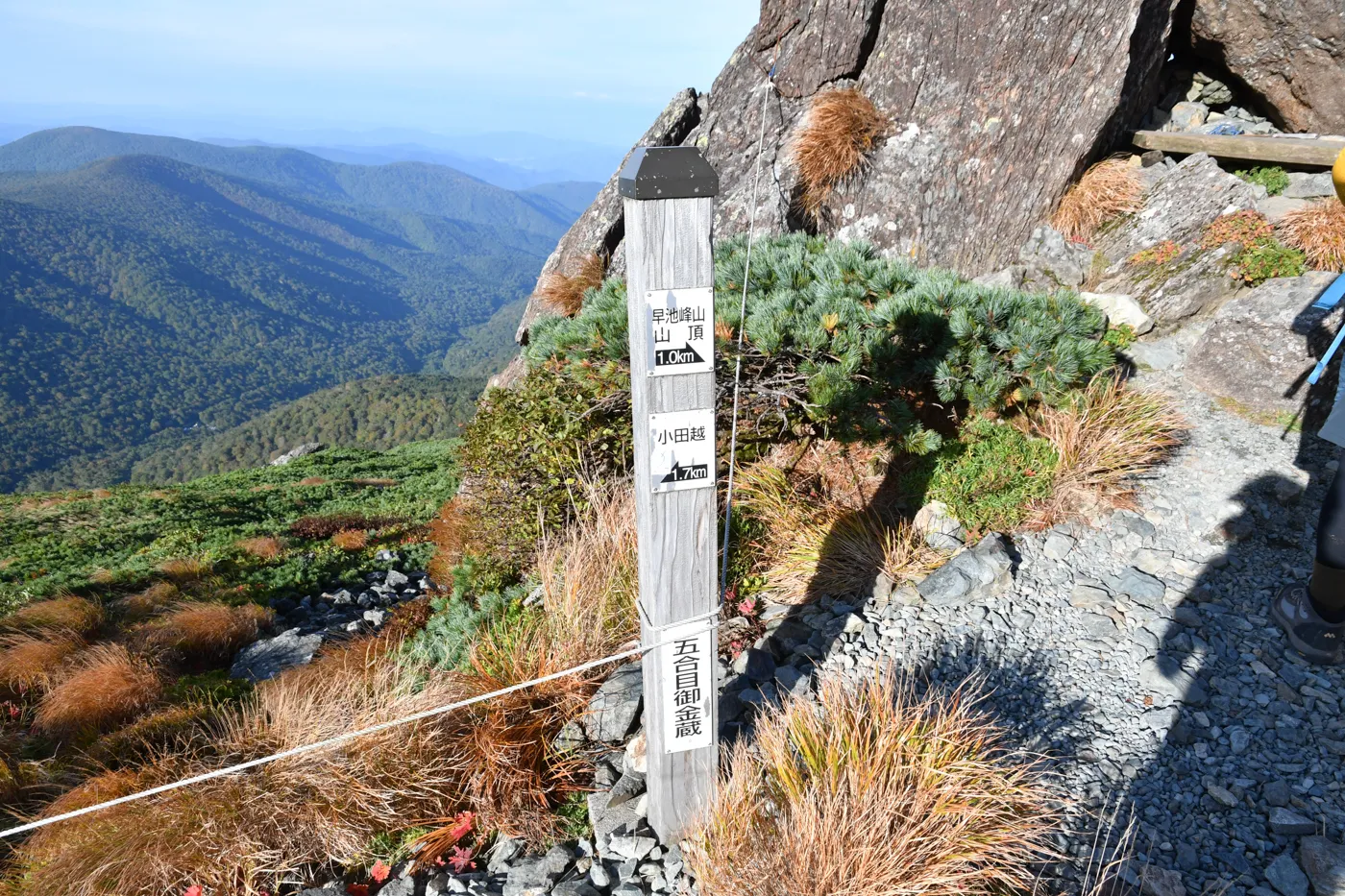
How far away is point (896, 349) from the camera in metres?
4.37

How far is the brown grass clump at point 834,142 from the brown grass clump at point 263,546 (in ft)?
25.3

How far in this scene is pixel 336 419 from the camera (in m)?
86.9

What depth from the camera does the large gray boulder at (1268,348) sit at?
4.70m

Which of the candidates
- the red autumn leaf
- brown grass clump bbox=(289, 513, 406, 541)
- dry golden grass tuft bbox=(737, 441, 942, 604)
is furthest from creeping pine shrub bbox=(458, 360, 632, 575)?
brown grass clump bbox=(289, 513, 406, 541)

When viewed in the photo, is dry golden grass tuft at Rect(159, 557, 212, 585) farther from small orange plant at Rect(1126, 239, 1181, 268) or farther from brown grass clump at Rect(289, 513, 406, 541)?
small orange plant at Rect(1126, 239, 1181, 268)

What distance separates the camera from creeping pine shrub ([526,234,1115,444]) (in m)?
4.25

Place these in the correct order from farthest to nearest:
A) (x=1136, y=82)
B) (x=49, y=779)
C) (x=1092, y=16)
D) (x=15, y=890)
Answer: (x=1136, y=82) < (x=1092, y=16) < (x=49, y=779) < (x=15, y=890)

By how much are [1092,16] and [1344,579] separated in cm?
542

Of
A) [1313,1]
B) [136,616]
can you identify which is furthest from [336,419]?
[1313,1]

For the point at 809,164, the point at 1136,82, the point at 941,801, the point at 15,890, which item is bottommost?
the point at 15,890

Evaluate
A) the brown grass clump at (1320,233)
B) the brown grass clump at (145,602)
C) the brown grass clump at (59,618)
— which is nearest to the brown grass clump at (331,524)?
the brown grass clump at (145,602)

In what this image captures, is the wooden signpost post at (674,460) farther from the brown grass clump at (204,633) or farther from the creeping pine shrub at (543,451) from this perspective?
Result: the brown grass clump at (204,633)

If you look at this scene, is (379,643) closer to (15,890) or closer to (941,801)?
(15,890)

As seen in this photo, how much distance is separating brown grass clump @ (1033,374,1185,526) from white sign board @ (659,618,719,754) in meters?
2.50
